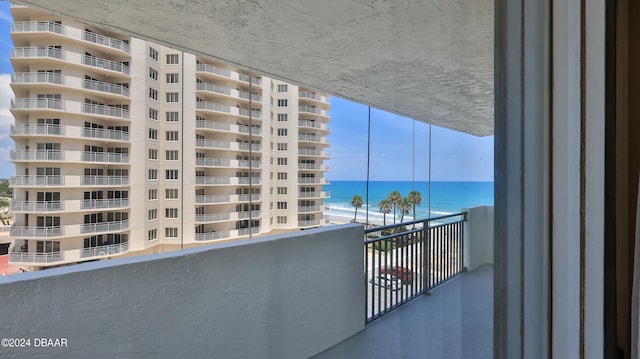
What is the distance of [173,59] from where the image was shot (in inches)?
84.6

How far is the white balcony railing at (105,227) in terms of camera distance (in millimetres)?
1800

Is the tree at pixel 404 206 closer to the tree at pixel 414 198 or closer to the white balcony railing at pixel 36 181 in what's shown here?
the tree at pixel 414 198

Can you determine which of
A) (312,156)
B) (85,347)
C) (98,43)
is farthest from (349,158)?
(85,347)

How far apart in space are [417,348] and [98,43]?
305 centimetres

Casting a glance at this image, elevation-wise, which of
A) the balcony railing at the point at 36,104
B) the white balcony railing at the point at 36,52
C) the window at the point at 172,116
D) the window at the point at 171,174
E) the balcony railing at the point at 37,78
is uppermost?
the white balcony railing at the point at 36,52

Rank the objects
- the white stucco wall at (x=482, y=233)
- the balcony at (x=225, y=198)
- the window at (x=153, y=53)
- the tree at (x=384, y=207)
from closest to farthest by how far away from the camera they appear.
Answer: the white stucco wall at (x=482, y=233) < the window at (x=153, y=53) < the balcony at (x=225, y=198) < the tree at (x=384, y=207)

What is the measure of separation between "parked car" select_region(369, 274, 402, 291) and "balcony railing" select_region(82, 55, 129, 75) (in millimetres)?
2613

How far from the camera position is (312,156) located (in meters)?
3.05

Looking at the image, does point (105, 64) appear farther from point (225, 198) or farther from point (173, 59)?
point (225, 198)

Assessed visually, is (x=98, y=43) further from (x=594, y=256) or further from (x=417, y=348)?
(x=417, y=348)

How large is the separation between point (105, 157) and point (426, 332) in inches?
108

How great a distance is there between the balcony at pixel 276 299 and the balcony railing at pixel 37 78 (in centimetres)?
96

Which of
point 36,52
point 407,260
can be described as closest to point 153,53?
point 36,52

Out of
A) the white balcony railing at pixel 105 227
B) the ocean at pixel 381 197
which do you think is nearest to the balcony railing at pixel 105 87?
the white balcony railing at pixel 105 227
